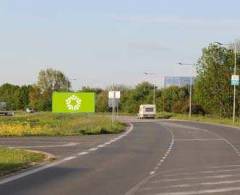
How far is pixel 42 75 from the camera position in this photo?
570ft

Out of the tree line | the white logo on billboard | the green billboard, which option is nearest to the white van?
the tree line

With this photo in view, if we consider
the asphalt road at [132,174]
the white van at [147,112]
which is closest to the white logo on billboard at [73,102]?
the white van at [147,112]

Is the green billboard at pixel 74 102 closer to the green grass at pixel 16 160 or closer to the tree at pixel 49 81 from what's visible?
the green grass at pixel 16 160

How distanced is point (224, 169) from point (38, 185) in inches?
272

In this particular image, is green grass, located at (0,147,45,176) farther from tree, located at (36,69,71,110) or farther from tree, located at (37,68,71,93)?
tree, located at (37,68,71,93)

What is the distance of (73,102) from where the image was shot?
72688 mm

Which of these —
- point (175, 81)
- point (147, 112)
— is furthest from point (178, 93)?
point (147, 112)

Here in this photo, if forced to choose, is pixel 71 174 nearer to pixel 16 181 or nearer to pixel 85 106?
pixel 16 181

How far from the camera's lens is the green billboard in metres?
72.1

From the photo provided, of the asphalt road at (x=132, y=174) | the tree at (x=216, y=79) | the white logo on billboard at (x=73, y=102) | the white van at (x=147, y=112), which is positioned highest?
the tree at (x=216, y=79)

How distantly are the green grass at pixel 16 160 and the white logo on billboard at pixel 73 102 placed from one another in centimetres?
4542

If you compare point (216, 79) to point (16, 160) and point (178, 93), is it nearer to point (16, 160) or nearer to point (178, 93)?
point (178, 93)

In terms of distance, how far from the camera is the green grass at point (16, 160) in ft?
65.7

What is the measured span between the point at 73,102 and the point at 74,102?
0.28 meters
